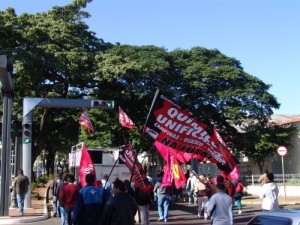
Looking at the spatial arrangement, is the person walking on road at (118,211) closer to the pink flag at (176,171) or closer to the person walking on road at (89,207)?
the person walking on road at (89,207)

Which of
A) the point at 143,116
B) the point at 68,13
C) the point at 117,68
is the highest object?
the point at 68,13

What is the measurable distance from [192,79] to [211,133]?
24057 mm

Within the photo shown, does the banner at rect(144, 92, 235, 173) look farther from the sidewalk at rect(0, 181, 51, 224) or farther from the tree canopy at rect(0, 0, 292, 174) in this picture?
the tree canopy at rect(0, 0, 292, 174)

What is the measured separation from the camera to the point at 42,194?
26625mm

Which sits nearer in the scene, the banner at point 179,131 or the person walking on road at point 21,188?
the banner at point 179,131

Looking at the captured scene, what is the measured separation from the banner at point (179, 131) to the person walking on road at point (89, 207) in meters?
1.92

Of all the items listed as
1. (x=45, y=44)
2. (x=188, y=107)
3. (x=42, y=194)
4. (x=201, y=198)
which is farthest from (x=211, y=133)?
(x=188, y=107)

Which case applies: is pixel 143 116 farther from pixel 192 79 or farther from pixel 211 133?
pixel 211 133

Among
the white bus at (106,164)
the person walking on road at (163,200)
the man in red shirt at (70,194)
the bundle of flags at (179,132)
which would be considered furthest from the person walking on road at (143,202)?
the white bus at (106,164)

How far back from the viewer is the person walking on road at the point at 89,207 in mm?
8117

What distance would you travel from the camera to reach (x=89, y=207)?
8.16 meters

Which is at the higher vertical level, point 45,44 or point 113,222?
point 45,44

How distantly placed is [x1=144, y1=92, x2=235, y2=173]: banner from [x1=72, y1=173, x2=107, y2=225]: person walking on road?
6.30 ft

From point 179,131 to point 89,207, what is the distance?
249 cm
